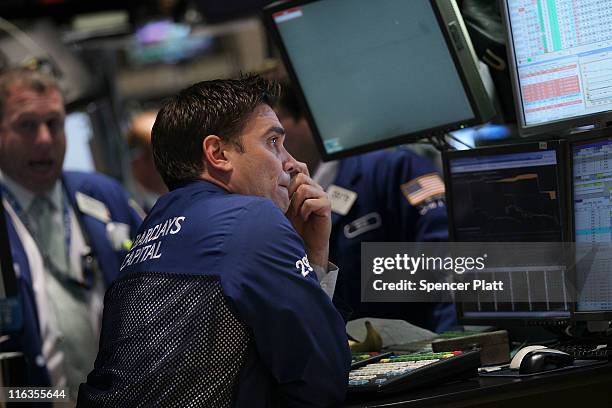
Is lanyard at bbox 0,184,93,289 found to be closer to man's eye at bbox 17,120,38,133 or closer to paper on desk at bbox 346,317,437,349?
man's eye at bbox 17,120,38,133

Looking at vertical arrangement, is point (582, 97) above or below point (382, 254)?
above

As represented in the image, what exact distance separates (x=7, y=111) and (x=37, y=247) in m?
0.59

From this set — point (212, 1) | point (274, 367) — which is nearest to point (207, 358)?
point (274, 367)

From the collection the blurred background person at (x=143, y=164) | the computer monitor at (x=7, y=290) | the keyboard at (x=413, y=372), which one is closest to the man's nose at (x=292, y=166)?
the keyboard at (x=413, y=372)

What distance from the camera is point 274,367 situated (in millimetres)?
2086

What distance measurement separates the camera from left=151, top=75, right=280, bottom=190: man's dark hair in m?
2.39

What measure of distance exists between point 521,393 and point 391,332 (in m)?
0.70


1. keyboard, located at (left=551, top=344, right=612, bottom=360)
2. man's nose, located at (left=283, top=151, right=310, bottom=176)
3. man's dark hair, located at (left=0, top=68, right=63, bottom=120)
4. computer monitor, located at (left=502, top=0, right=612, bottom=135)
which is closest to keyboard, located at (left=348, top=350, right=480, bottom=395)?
keyboard, located at (left=551, top=344, right=612, bottom=360)

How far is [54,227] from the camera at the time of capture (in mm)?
3980

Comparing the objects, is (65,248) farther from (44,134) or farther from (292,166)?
(292,166)

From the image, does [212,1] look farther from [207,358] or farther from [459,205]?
[207,358]

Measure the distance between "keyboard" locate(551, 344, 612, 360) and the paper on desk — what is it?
0.41 m

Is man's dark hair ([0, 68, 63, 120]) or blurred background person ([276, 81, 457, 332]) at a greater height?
man's dark hair ([0, 68, 63, 120])

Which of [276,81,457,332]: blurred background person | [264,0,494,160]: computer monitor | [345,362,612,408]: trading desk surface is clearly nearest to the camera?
[345,362,612,408]: trading desk surface
